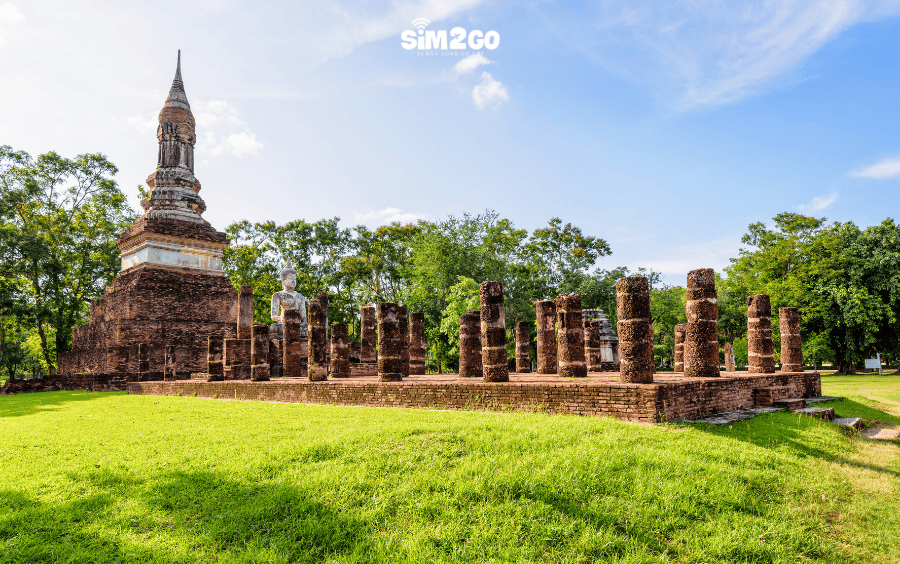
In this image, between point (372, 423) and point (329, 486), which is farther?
point (372, 423)

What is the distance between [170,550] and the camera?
4688 mm

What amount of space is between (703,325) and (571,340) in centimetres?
310

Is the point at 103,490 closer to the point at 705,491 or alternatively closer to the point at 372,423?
the point at 372,423

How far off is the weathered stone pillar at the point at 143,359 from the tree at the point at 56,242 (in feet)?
28.9

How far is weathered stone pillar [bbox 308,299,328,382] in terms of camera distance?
14.5m

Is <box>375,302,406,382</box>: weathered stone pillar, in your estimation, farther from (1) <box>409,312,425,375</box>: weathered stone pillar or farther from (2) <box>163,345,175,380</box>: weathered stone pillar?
(2) <box>163,345,175,380</box>: weathered stone pillar

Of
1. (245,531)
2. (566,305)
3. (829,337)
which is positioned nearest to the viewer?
(245,531)

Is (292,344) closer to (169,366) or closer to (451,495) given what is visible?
(169,366)

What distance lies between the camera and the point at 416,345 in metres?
19.7

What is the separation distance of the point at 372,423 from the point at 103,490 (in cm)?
358

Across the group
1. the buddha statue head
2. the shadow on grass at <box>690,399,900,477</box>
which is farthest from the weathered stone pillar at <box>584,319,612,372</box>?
the buddha statue head

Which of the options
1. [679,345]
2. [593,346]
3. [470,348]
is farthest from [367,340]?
[679,345]

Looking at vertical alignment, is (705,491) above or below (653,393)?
below

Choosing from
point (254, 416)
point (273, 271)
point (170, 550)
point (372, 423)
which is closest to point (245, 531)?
point (170, 550)
